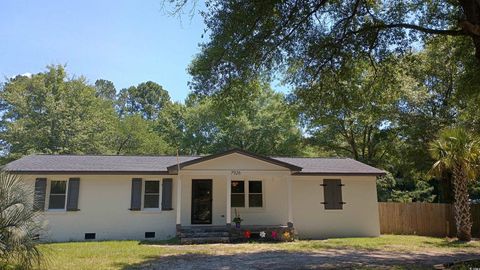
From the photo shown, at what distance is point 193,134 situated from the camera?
35.0 m

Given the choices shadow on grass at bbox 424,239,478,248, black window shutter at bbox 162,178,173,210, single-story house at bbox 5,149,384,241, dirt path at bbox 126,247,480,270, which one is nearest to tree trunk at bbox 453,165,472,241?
shadow on grass at bbox 424,239,478,248

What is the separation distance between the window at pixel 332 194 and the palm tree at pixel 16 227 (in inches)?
515

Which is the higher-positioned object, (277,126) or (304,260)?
(277,126)

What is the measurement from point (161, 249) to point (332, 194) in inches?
335

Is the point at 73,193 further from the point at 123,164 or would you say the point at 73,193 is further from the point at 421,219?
the point at 421,219

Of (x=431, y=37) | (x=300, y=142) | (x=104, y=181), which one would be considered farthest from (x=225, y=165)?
(x=300, y=142)

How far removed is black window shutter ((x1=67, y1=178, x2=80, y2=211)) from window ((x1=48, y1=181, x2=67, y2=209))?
32cm

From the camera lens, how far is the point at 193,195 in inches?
712

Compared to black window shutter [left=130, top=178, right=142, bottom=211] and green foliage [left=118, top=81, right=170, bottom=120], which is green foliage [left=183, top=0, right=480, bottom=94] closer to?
black window shutter [left=130, top=178, right=142, bottom=211]

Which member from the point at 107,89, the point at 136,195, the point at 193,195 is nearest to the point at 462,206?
the point at 193,195

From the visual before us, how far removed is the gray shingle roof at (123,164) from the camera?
16938 millimetres

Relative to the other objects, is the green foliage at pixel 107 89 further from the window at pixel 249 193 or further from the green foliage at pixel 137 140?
the window at pixel 249 193

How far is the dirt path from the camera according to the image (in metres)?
9.86

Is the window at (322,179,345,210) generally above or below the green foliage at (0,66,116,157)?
below
